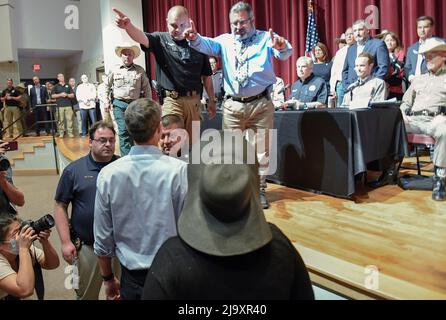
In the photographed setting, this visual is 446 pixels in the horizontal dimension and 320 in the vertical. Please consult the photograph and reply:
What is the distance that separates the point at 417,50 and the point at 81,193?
11.9 feet

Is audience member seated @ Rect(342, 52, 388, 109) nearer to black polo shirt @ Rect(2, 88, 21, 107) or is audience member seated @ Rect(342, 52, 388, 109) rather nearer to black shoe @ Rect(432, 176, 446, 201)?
black shoe @ Rect(432, 176, 446, 201)

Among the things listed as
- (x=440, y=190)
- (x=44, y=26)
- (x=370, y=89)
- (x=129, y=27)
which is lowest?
(x=440, y=190)

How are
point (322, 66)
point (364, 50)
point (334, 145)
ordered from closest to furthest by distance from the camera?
point (334, 145)
point (364, 50)
point (322, 66)

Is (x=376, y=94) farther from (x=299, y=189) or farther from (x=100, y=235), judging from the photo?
(x=100, y=235)

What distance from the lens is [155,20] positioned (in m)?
9.16

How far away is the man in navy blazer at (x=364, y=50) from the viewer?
3.89 metres

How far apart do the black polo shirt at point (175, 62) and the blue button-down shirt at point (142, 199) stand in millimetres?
1375

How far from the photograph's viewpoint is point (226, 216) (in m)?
0.82

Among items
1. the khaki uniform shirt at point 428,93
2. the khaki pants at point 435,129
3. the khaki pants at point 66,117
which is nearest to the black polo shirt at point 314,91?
the khaki uniform shirt at point 428,93

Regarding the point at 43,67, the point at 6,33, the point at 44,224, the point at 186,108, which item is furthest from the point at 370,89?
the point at 43,67

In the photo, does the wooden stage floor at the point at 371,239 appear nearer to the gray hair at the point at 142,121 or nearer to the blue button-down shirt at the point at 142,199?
the blue button-down shirt at the point at 142,199

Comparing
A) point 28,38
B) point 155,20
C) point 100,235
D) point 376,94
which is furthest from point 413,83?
point 28,38

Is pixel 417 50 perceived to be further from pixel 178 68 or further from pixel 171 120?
pixel 171 120
